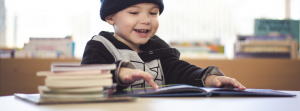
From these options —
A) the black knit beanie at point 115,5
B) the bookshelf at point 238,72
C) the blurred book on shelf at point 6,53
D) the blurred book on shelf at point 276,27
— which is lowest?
the bookshelf at point 238,72

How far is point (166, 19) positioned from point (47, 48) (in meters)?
1.37

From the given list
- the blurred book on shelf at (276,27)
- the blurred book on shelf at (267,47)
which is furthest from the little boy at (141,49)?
the blurred book on shelf at (276,27)

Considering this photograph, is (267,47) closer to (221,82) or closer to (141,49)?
(141,49)

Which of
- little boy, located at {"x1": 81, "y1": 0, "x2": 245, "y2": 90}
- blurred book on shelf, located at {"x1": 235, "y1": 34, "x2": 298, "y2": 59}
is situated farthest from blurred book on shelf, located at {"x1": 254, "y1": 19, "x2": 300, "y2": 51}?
little boy, located at {"x1": 81, "y1": 0, "x2": 245, "y2": 90}

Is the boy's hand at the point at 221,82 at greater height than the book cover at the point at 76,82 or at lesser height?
lesser

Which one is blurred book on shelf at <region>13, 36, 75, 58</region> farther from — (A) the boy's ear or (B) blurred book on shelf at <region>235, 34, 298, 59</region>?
(B) blurred book on shelf at <region>235, 34, 298, 59</region>

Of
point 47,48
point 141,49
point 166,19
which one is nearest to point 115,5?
point 141,49

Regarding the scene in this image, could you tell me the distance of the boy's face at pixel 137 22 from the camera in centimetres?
97

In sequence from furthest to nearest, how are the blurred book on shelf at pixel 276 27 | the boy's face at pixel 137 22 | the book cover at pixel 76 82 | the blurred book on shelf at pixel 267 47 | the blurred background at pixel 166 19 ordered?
the blurred background at pixel 166 19
the blurred book on shelf at pixel 276 27
the blurred book on shelf at pixel 267 47
the boy's face at pixel 137 22
the book cover at pixel 76 82

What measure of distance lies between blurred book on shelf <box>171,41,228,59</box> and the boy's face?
4.45ft

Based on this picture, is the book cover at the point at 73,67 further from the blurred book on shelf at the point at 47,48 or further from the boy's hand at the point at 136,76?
the blurred book on shelf at the point at 47,48

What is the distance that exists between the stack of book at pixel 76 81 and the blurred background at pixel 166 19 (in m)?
2.02

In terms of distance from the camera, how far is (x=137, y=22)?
38.1 inches

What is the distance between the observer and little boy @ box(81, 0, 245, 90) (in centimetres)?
86
